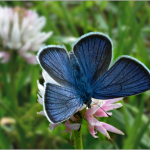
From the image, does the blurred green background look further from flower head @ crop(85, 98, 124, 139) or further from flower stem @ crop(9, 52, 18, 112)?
flower head @ crop(85, 98, 124, 139)

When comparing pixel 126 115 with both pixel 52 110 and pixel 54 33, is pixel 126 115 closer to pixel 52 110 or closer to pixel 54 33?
pixel 52 110

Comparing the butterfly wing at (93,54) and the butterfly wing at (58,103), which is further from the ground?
the butterfly wing at (93,54)

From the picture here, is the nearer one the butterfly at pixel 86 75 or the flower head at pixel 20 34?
the butterfly at pixel 86 75

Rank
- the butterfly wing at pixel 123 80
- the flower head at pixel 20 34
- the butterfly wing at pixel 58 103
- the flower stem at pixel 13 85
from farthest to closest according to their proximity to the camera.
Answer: the flower head at pixel 20 34 < the flower stem at pixel 13 85 < the butterfly wing at pixel 123 80 < the butterfly wing at pixel 58 103

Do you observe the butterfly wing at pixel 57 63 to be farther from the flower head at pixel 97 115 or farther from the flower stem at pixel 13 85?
the flower stem at pixel 13 85

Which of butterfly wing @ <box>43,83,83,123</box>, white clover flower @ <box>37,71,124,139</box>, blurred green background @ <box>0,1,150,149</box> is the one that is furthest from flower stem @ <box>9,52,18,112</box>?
butterfly wing @ <box>43,83,83,123</box>

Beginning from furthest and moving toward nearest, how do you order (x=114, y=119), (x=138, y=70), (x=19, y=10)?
(x=19, y=10) < (x=114, y=119) < (x=138, y=70)

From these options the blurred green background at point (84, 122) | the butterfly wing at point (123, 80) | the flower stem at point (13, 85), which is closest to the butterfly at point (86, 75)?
the butterfly wing at point (123, 80)

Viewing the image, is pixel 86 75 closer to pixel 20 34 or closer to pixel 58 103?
pixel 58 103

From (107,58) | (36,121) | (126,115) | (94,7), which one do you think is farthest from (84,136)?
(94,7)
